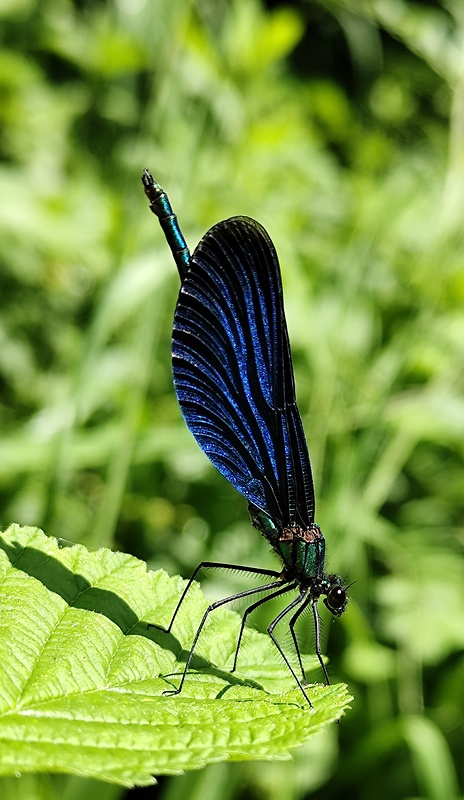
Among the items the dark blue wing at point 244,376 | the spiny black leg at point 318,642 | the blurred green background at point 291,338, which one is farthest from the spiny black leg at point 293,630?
the blurred green background at point 291,338

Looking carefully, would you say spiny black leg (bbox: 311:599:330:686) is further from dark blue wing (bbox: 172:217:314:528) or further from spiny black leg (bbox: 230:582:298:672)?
dark blue wing (bbox: 172:217:314:528)

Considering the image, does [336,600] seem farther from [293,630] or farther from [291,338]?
[291,338]

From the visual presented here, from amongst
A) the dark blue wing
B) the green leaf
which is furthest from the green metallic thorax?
the green leaf

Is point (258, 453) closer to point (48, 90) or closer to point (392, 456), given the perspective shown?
point (392, 456)

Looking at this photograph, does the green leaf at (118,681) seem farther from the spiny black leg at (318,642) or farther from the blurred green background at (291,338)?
the blurred green background at (291,338)

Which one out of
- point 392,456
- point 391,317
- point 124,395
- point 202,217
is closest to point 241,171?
point 202,217

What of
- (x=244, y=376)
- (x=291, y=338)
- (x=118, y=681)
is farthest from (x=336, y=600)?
(x=291, y=338)
